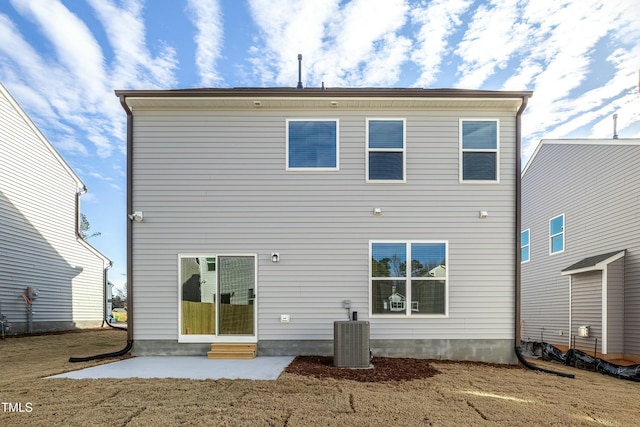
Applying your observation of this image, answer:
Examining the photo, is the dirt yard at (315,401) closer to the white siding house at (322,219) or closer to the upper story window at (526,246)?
the white siding house at (322,219)

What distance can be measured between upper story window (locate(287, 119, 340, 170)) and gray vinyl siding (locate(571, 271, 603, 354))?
7.59 meters

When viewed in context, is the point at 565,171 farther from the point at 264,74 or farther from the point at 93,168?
the point at 93,168

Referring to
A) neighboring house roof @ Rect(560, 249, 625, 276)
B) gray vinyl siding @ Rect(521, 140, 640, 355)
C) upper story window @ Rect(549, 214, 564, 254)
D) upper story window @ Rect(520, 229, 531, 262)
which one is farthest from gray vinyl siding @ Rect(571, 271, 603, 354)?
upper story window @ Rect(520, 229, 531, 262)

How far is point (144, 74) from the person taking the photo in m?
13.4

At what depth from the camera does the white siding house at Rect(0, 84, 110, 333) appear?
34.9 feet

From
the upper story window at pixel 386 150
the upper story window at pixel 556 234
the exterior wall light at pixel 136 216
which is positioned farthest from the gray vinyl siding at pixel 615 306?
the exterior wall light at pixel 136 216

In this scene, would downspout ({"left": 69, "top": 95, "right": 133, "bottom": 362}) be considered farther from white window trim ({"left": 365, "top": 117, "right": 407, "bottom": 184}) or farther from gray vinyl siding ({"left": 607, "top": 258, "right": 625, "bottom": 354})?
gray vinyl siding ({"left": 607, "top": 258, "right": 625, "bottom": 354})

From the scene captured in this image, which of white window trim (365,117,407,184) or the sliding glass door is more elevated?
white window trim (365,117,407,184)

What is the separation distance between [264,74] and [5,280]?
1026 cm

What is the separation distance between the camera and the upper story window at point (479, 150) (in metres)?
7.21

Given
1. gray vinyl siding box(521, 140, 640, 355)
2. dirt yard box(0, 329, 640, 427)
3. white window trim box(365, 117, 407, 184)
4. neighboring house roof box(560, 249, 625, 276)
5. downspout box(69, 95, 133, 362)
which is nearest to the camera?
dirt yard box(0, 329, 640, 427)

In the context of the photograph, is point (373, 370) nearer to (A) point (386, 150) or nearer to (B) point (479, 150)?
(A) point (386, 150)

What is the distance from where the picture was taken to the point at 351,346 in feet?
19.9

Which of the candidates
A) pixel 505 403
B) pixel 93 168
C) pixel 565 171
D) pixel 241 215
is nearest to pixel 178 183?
pixel 241 215
